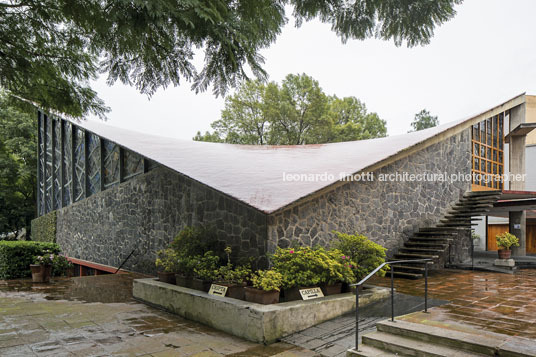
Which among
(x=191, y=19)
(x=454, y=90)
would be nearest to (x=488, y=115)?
(x=191, y=19)

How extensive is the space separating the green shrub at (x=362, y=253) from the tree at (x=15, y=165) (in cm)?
2126

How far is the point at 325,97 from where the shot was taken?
88.4ft

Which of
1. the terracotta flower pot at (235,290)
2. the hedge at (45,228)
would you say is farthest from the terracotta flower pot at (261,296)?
the hedge at (45,228)

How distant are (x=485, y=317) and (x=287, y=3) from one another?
15.3ft

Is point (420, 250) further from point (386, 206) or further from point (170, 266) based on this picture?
point (170, 266)

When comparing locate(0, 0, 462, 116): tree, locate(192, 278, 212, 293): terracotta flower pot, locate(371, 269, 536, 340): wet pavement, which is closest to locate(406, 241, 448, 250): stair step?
locate(371, 269, 536, 340): wet pavement

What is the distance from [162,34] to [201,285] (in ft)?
14.1

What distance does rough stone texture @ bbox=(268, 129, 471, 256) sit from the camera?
6.60 metres

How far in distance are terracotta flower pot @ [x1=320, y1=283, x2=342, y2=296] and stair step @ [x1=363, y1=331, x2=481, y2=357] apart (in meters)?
1.18

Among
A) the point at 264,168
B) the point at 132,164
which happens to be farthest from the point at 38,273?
the point at 264,168

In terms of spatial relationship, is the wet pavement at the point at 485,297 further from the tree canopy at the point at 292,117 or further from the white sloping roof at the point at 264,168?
the tree canopy at the point at 292,117

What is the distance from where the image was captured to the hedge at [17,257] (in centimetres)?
1004

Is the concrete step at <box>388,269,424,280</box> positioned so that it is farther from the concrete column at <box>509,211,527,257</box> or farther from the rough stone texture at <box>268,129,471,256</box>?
the concrete column at <box>509,211,527,257</box>

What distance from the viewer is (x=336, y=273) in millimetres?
5465
